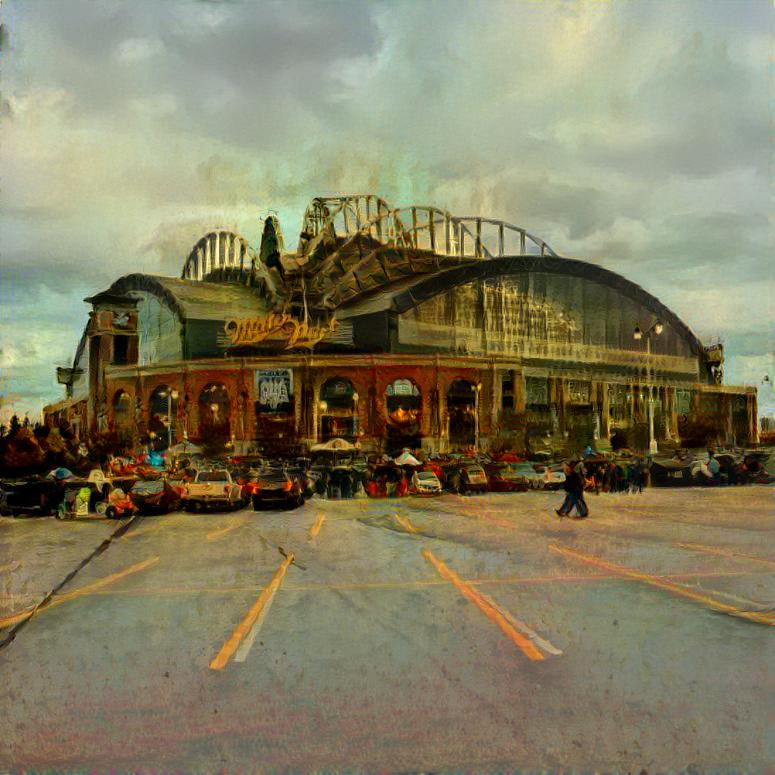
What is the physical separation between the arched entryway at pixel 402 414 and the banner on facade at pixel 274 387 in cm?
806

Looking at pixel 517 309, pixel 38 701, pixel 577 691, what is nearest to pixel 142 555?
pixel 38 701

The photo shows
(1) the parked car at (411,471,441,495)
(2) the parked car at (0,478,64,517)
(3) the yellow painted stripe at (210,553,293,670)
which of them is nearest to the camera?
(3) the yellow painted stripe at (210,553,293,670)

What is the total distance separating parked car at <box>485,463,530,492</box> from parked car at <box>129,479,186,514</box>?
50.8 ft

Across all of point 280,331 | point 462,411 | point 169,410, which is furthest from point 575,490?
point 169,410

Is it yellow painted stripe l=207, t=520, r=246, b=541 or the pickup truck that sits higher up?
the pickup truck

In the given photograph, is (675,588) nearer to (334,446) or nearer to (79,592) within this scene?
(79,592)

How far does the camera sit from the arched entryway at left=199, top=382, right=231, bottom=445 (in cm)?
6053

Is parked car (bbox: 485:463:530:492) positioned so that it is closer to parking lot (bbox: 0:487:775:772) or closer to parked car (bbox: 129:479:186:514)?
parked car (bbox: 129:479:186:514)

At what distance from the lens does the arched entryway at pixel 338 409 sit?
6025 centimetres

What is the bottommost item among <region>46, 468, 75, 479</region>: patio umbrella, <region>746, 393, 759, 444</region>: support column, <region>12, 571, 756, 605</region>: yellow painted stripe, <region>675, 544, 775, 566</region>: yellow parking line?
<region>675, 544, 775, 566</region>: yellow parking line

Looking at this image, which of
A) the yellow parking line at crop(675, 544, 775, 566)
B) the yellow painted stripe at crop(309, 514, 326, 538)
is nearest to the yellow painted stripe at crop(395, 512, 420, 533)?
the yellow painted stripe at crop(309, 514, 326, 538)

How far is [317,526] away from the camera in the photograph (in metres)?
19.3

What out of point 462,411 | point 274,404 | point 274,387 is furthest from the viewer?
point 462,411

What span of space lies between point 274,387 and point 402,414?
34.7 ft
